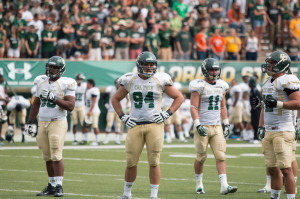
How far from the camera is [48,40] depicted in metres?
21.8

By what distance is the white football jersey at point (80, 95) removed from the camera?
1892cm

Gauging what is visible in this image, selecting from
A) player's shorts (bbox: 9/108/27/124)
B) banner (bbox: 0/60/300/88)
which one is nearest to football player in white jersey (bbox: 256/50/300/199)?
player's shorts (bbox: 9/108/27/124)

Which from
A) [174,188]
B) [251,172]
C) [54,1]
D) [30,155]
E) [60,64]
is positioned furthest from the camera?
[54,1]

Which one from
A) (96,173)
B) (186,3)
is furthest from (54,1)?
(96,173)

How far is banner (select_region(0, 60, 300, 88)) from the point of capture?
21422 mm

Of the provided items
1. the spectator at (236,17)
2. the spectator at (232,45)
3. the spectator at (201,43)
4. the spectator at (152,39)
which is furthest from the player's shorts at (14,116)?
the spectator at (236,17)

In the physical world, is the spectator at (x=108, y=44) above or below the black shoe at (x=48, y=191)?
above

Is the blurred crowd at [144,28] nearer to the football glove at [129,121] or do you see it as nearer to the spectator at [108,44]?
the spectator at [108,44]

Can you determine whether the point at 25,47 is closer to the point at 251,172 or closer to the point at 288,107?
the point at 251,172

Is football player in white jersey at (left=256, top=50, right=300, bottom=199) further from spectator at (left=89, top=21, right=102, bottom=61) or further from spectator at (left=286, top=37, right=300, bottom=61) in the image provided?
spectator at (left=286, top=37, right=300, bottom=61)

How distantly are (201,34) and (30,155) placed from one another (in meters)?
9.80

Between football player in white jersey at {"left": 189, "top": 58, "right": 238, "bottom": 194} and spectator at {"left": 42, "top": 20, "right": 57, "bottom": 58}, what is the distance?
12.2 meters

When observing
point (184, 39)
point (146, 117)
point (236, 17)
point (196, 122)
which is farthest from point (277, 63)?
point (236, 17)

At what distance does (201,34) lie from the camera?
2373cm
